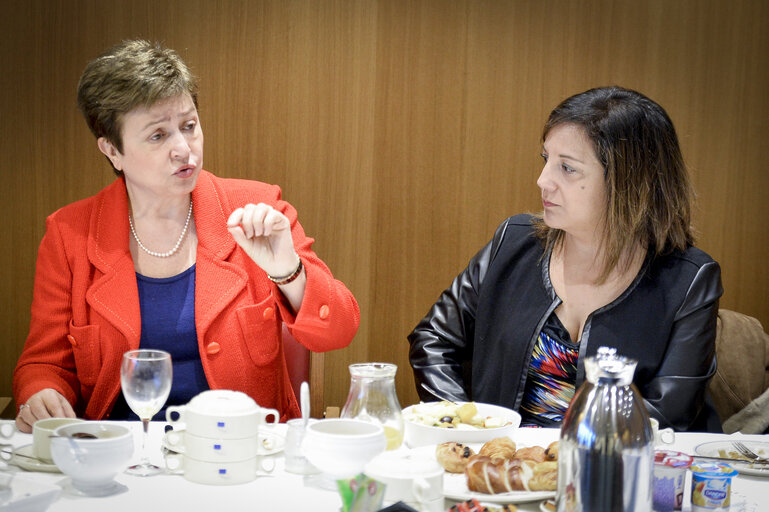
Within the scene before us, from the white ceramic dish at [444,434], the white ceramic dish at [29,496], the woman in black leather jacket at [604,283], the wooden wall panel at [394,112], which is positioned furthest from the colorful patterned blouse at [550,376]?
the wooden wall panel at [394,112]

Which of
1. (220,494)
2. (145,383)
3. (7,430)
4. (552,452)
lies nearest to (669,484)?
(552,452)

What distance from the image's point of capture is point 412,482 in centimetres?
134

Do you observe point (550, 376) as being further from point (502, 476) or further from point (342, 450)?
point (342, 450)

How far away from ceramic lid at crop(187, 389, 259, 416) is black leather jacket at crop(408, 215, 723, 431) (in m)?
0.94

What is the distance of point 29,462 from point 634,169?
1.67 m

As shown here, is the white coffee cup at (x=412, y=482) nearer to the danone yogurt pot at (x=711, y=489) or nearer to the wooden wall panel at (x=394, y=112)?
the danone yogurt pot at (x=711, y=489)

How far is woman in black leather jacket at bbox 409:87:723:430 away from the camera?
7.52 feet

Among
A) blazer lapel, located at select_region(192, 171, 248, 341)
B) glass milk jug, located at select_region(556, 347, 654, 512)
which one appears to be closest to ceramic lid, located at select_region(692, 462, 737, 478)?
glass milk jug, located at select_region(556, 347, 654, 512)

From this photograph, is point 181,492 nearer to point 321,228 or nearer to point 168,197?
point 168,197

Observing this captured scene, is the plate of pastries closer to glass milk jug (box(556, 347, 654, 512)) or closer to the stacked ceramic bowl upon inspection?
glass milk jug (box(556, 347, 654, 512))

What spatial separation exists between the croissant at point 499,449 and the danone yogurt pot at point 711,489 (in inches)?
12.5

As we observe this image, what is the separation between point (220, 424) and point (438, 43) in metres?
2.66

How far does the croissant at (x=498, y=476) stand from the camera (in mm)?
1437

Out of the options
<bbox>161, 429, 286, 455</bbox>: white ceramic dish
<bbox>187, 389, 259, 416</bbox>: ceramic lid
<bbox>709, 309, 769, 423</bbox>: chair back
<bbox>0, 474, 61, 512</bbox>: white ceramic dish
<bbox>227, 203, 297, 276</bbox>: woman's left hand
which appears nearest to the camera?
<bbox>0, 474, 61, 512</bbox>: white ceramic dish
